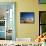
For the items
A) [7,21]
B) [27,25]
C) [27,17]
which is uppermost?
[27,17]

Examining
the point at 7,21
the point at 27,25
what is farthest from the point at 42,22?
the point at 7,21

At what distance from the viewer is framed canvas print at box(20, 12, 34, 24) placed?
465cm

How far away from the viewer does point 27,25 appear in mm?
4703

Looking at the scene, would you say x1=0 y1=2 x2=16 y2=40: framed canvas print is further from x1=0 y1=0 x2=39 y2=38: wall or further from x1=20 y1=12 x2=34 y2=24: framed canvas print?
x1=20 y1=12 x2=34 y2=24: framed canvas print

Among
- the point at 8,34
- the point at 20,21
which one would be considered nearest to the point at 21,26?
the point at 20,21

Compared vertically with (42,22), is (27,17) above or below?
above

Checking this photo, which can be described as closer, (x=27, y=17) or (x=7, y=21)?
(x=27, y=17)

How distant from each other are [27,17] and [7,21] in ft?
2.24

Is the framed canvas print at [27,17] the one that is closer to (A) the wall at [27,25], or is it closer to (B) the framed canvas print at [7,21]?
(A) the wall at [27,25]

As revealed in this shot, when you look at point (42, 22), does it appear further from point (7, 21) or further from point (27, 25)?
point (7, 21)

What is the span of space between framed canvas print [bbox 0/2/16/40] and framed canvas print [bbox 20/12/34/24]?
29 centimetres

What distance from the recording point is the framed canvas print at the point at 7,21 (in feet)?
15.5

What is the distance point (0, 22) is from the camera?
483 centimetres

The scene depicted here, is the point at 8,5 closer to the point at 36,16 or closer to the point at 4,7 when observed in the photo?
the point at 4,7
